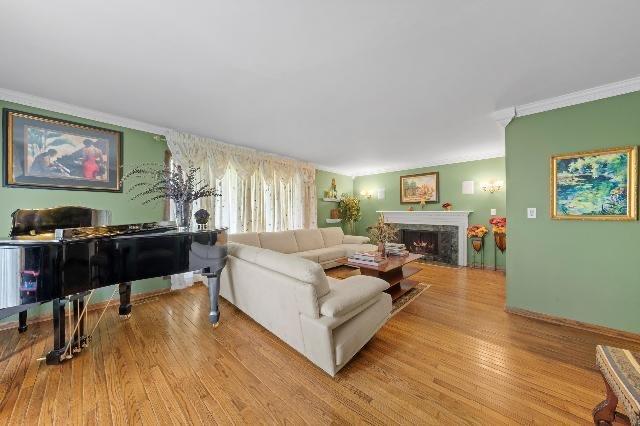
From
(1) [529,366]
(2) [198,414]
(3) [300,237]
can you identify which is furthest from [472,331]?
(3) [300,237]

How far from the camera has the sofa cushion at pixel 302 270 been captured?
1.82 m

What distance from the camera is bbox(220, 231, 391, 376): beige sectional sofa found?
1.73 meters

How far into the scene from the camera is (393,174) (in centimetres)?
663

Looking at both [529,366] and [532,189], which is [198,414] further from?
[532,189]

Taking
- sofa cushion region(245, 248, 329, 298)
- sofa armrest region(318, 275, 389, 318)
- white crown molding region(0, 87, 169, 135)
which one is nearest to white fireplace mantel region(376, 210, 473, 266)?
sofa armrest region(318, 275, 389, 318)

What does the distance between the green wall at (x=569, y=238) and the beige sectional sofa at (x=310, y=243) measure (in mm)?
2693

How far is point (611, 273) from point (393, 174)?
4.68 m

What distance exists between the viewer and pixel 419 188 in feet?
20.1

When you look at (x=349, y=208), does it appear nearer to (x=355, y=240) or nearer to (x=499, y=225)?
(x=355, y=240)

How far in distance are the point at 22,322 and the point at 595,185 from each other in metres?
6.23

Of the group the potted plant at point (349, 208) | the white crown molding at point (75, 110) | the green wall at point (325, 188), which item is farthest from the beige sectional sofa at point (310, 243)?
the white crown molding at point (75, 110)

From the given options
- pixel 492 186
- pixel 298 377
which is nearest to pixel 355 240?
pixel 492 186

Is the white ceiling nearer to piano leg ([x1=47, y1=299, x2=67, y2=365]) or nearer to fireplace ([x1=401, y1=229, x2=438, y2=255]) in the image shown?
piano leg ([x1=47, y1=299, x2=67, y2=365])

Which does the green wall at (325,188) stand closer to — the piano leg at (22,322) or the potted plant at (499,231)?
the potted plant at (499,231)
